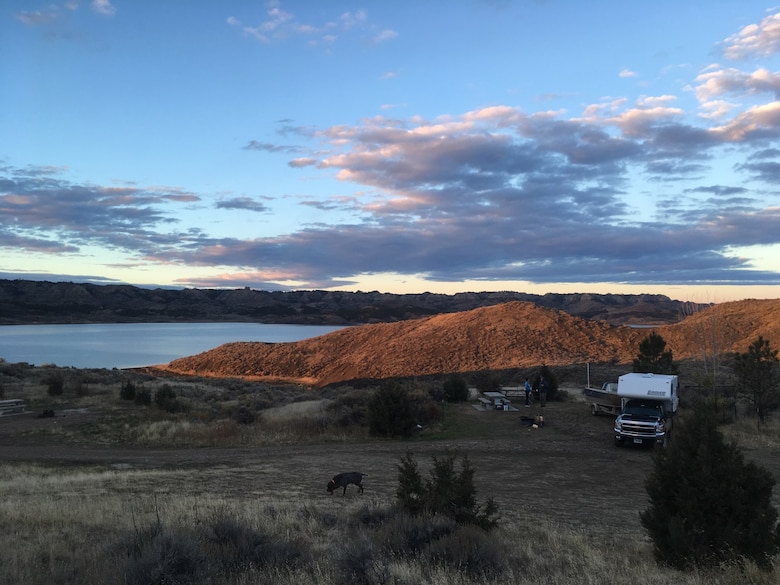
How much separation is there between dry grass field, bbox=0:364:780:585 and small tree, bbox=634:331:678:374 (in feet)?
11.3

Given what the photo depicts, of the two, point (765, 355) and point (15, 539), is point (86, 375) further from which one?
point (765, 355)

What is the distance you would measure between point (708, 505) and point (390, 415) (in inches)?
642

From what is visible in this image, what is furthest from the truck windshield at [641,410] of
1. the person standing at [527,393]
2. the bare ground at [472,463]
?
the person standing at [527,393]

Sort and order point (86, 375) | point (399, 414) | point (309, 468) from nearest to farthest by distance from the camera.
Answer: point (309, 468), point (399, 414), point (86, 375)

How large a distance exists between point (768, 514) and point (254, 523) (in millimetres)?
6796

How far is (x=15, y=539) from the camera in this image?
764cm

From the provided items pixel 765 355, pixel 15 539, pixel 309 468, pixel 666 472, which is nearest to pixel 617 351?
pixel 765 355

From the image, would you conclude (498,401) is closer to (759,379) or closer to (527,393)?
(527,393)

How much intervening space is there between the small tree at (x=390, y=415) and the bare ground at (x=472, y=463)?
33.3 inches

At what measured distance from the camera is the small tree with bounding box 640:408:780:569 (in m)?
6.67

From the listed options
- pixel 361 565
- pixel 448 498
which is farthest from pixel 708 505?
pixel 361 565

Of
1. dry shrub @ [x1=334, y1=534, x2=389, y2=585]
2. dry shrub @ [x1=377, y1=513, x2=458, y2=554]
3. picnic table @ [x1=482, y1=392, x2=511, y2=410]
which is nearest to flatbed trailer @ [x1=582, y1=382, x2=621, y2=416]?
picnic table @ [x1=482, y1=392, x2=511, y2=410]

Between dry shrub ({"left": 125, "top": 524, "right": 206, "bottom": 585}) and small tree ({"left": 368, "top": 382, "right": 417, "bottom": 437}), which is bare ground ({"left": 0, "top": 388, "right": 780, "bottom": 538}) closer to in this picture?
small tree ({"left": 368, "top": 382, "right": 417, "bottom": 437})

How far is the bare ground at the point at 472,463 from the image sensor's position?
42.2 feet
